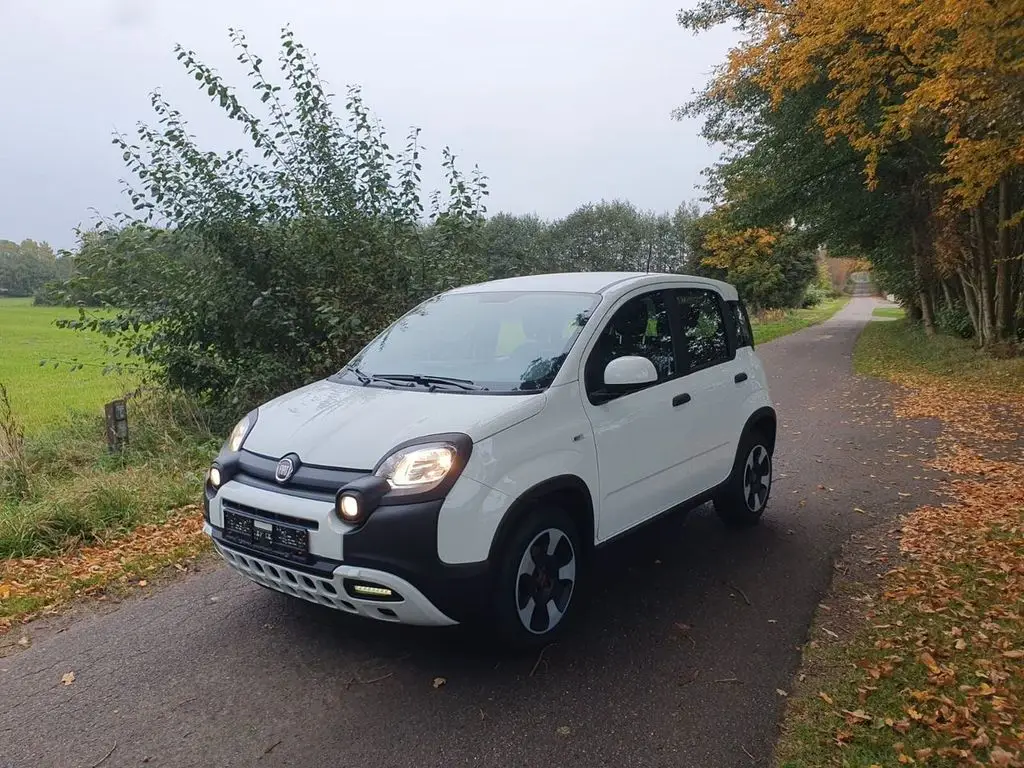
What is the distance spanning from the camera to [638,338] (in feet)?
15.0

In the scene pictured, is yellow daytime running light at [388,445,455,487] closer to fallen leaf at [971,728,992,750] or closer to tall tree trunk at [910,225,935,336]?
fallen leaf at [971,728,992,750]

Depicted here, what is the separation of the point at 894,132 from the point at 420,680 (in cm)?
1244

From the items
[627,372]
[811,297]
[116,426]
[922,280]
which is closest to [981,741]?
[627,372]

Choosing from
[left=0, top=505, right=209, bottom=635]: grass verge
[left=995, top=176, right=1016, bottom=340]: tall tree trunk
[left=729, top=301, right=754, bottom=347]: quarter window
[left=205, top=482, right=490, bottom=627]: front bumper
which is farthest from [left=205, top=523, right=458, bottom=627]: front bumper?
[left=995, top=176, right=1016, bottom=340]: tall tree trunk

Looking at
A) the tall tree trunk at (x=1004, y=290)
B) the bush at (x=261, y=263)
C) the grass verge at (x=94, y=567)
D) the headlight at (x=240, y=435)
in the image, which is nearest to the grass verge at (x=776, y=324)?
the tall tree trunk at (x=1004, y=290)

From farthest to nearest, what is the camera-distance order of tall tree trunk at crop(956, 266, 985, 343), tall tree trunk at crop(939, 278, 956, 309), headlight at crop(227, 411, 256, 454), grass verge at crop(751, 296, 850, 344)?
grass verge at crop(751, 296, 850, 344) < tall tree trunk at crop(939, 278, 956, 309) < tall tree trunk at crop(956, 266, 985, 343) < headlight at crop(227, 411, 256, 454)

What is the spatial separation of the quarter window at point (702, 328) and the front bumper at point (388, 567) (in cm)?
234

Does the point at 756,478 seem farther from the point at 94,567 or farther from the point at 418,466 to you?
the point at 94,567

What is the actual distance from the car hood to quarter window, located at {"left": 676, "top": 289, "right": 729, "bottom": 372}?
5.37 feet

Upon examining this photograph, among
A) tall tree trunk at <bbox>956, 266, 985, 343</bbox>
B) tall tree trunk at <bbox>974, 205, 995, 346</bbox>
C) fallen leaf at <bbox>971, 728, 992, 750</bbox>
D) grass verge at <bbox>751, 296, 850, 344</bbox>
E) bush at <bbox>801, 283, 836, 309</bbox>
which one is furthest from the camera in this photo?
bush at <bbox>801, 283, 836, 309</bbox>

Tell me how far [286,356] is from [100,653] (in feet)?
19.5

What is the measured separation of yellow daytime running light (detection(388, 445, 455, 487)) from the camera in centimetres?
334

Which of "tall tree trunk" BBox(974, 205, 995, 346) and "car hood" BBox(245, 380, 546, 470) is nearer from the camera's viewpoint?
"car hood" BBox(245, 380, 546, 470)

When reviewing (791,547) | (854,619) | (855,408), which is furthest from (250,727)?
(855,408)
